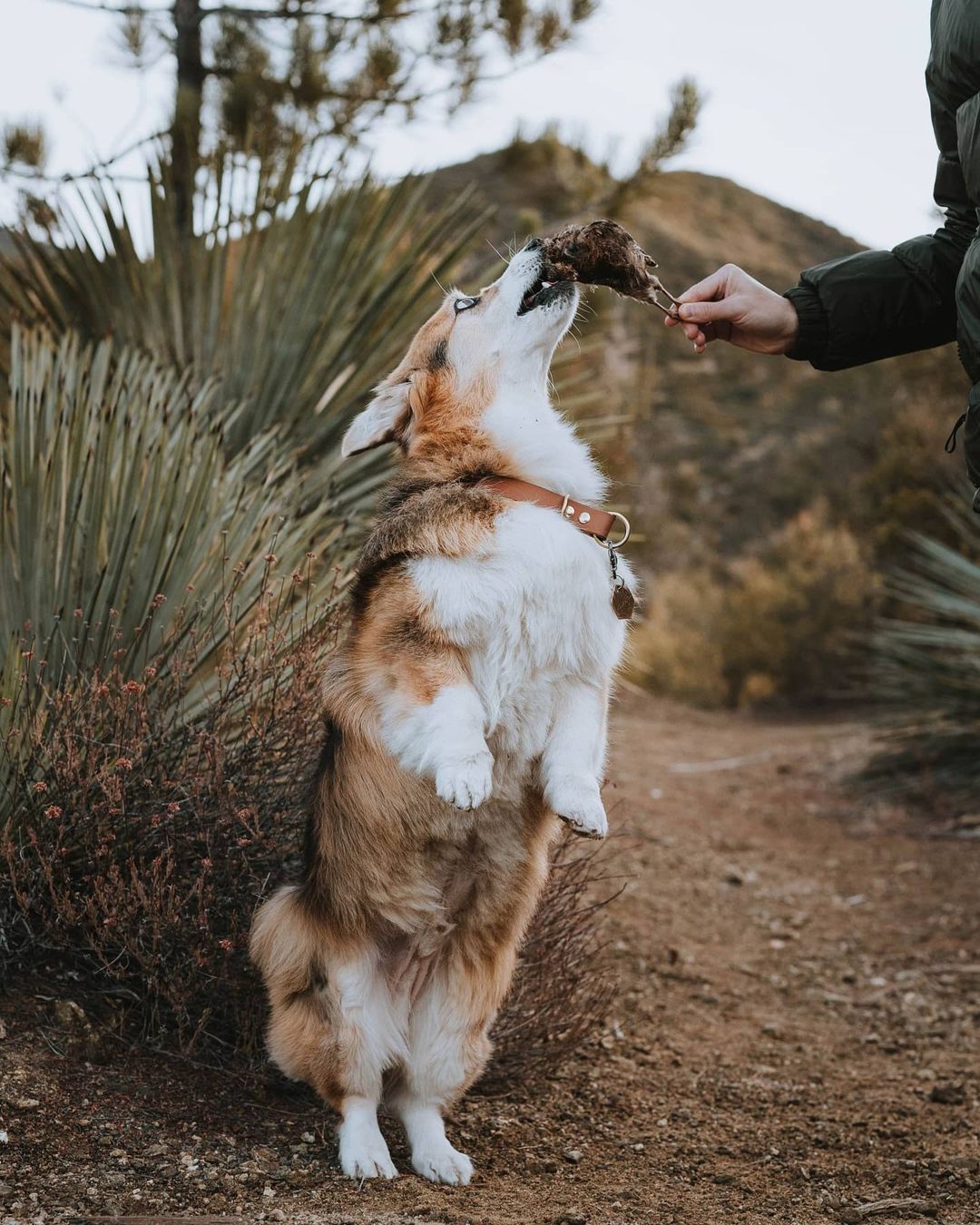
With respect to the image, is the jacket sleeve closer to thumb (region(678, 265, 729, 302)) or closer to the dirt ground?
thumb (region(678, 265, 729, 302))

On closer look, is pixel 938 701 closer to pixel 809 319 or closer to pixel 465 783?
pixel 809 319

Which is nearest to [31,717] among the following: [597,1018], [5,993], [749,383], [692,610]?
[5,993]

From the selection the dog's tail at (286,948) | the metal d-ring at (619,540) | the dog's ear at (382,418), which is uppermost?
the dog's ear at (382,418)

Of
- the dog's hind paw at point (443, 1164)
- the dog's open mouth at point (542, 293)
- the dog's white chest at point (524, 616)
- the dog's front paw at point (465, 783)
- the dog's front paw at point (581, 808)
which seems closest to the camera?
the dog's front paw at point (465, 783)

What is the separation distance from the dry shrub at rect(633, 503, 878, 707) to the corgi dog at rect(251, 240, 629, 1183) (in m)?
10.6

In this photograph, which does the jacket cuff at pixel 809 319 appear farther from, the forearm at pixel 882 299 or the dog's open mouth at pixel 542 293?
the dog's open mouth at pixel 542 293

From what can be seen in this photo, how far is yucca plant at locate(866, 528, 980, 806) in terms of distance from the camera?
8188 mm

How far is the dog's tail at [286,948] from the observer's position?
3.11 meters

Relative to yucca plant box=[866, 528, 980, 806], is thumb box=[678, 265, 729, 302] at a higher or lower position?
higher

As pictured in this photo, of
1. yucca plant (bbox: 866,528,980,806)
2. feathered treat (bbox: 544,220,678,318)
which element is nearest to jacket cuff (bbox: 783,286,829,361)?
feathered treat (bbox: 544,220,678,318)

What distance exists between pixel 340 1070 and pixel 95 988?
886 mm

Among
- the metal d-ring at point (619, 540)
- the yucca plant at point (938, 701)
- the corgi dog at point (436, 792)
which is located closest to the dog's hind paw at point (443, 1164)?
the corgi dog at point (436, 792)

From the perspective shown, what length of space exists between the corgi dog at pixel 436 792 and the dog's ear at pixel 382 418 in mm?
318

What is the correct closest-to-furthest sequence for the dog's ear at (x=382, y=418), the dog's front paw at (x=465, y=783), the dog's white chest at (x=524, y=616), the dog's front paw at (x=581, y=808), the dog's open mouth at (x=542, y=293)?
the dog's front paw at (x=465, y=783), the dog's front paw at (x=581, y=808), the dog's white chest at (x=524, y=616), the dog's open mouth at (x=542, y=293), the dog's ear at (x=382, y=418)
